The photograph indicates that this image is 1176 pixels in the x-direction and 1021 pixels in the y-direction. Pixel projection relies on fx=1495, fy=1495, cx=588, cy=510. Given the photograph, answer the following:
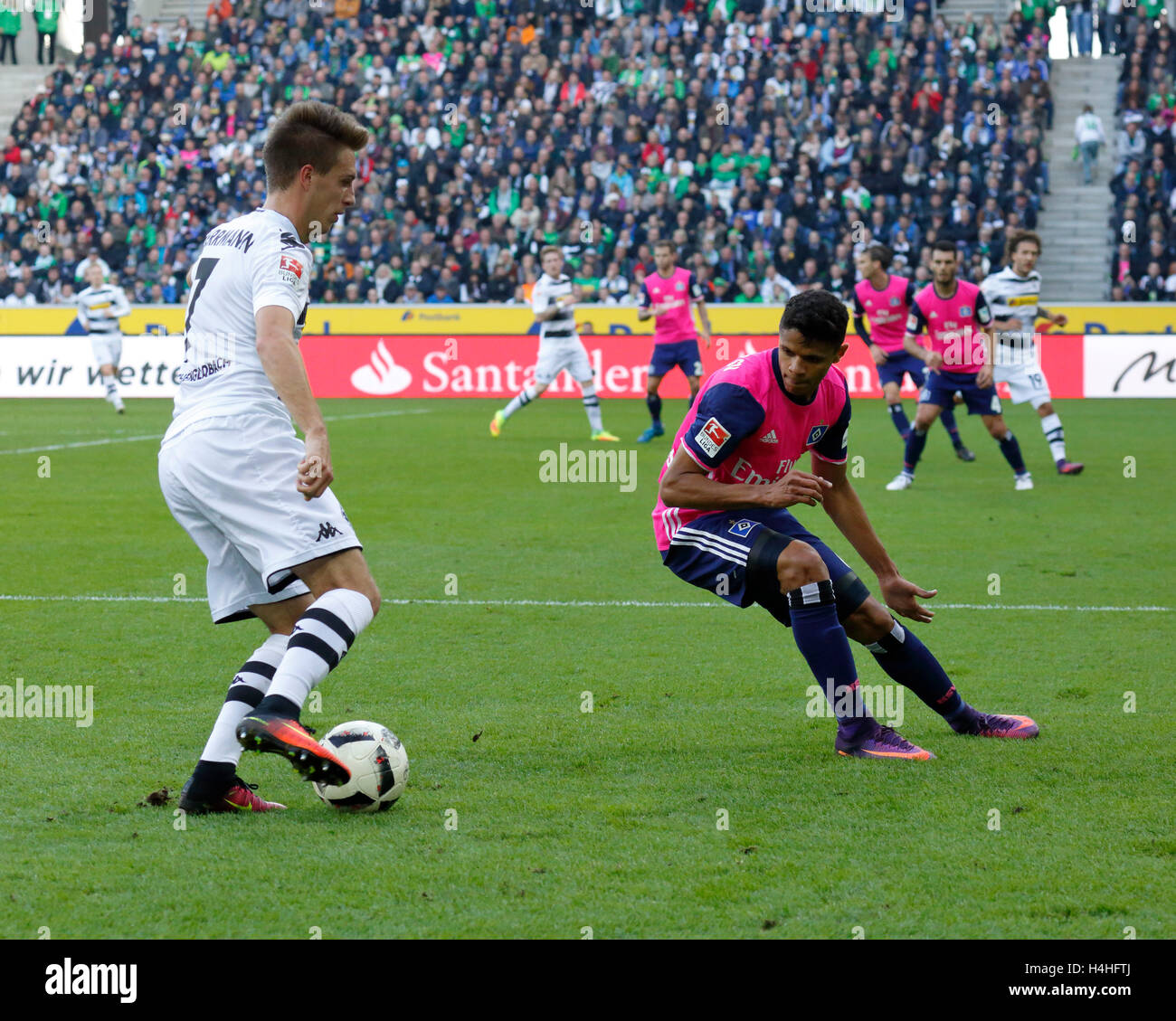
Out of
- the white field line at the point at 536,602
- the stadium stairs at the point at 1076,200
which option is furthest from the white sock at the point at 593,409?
the stadium stairs at the point at 1076,200

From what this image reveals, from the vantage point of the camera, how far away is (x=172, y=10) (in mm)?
33938

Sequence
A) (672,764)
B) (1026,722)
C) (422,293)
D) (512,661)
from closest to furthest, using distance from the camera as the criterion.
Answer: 1. (672,764)
2. (1026,722)
3. (512,661)
4. (422,293)

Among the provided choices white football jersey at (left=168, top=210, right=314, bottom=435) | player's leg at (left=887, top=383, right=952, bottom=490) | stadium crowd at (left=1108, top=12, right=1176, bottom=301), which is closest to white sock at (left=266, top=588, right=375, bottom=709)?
white football jersey at (left=168, top=210, right=314, bottom=435)

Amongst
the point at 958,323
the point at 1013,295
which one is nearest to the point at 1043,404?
the point at 1013,295

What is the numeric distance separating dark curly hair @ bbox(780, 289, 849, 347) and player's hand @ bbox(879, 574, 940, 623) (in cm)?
85

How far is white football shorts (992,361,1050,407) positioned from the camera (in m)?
13.8

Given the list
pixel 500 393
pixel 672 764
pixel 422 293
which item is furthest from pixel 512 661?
pixel 422 293

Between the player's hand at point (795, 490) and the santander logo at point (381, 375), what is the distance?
19.3m

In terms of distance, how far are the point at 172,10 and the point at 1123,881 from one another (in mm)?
34398

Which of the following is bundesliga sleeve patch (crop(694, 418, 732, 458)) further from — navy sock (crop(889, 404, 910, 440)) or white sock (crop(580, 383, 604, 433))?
white sock (crop(580, 383, 604, 433))

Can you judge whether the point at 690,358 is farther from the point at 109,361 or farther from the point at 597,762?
the point at 597,762

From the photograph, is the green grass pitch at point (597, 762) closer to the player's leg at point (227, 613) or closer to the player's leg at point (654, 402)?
the player's leg at point (227, 613)
